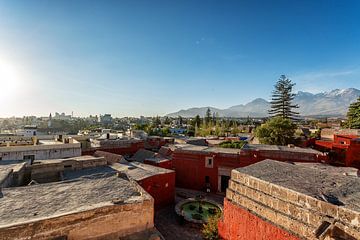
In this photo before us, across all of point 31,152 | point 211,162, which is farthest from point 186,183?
point 31,152

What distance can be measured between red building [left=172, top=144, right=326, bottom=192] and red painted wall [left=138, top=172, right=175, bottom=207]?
13.3 feet

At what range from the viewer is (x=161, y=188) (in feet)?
50.5

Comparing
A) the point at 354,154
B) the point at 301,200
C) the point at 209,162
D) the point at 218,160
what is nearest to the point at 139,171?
the point at 209,162

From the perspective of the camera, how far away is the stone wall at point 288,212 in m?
5.10

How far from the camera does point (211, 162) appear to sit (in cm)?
1912

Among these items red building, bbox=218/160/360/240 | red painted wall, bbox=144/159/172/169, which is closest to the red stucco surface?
red painted wall, bbox=144/159/172/169

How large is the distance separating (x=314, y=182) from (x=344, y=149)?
56.4 ft

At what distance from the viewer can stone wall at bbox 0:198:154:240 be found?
4.75 m

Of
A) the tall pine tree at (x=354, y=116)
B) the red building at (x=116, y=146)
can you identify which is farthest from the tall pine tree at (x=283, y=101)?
the red building at (x=116, y=146)

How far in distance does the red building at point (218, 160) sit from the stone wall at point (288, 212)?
32.7 ft

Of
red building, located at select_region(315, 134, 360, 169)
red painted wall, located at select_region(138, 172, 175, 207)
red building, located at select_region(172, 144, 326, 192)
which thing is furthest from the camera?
red building, located at select_region(315, 134, 360, 169)

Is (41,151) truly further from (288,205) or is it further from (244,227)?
(288,205)

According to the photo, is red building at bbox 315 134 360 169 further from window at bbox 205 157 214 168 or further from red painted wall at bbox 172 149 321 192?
window at bbox 205 157 214 168

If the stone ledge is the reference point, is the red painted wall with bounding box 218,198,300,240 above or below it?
below
